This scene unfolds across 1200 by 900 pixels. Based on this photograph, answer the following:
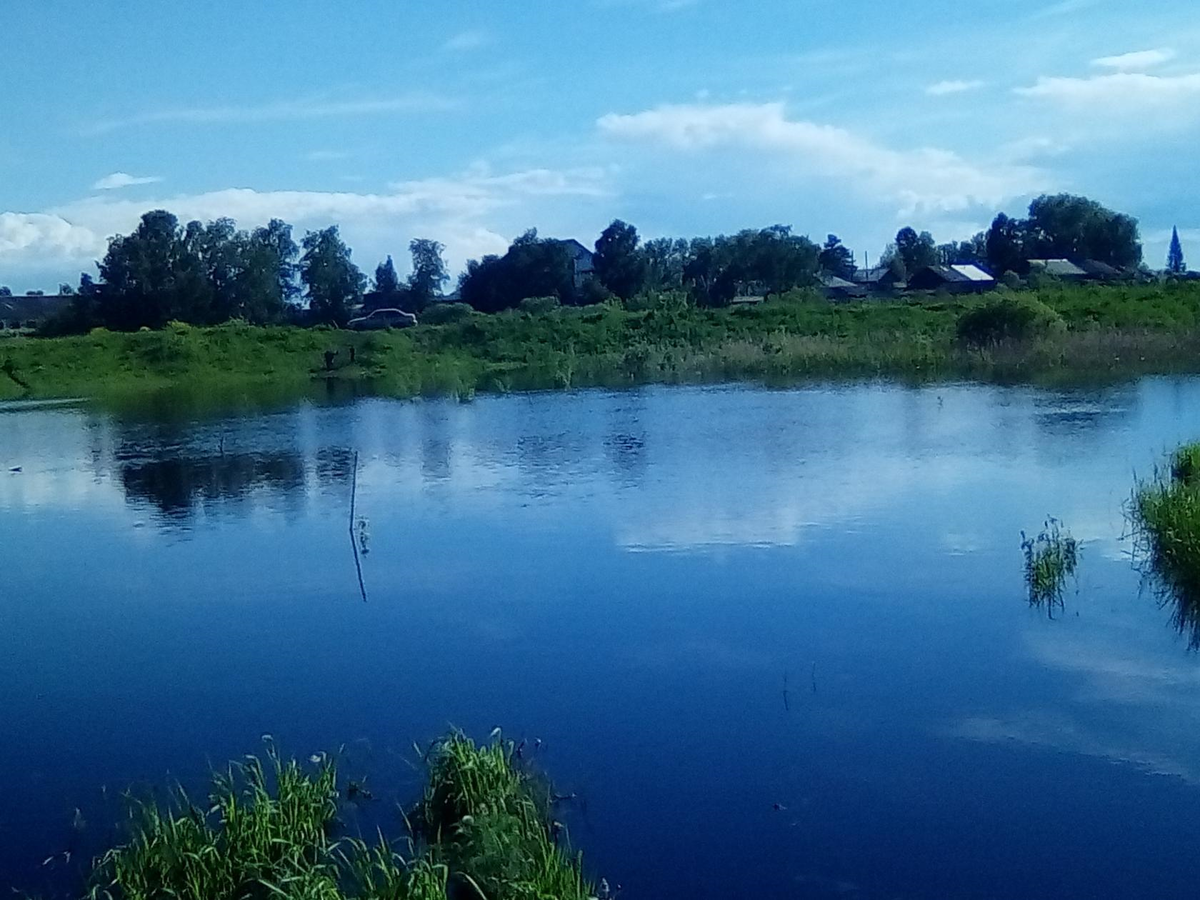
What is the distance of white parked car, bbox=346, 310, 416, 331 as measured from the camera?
247 feet

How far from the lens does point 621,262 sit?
3076 inches

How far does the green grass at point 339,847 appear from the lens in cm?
655

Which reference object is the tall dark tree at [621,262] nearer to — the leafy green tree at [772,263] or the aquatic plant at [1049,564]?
the leafy green tree at [772,263]

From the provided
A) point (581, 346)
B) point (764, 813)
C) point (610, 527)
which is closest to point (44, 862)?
point (764, 813)

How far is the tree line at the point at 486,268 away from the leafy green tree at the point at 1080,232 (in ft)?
0.22

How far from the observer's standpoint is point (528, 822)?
753 cm

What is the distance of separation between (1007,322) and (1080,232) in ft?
177

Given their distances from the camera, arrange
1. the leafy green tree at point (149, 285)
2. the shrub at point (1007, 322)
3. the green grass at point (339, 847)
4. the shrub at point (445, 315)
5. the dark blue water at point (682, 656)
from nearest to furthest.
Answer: the green grass at point (339, 847), the dark blue water at point (682, 656), the shrub at point (1007, 322), the shrub at point (445, 315), the leafy green tree at point (149, 285)

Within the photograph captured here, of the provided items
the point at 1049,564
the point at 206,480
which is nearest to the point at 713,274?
the point at 206,480

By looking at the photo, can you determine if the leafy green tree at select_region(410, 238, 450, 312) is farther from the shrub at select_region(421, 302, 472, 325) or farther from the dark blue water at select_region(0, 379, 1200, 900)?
the dark blue water at select_region(0, 379, 1200, 900)

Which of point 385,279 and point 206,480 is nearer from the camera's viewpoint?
point 206,480

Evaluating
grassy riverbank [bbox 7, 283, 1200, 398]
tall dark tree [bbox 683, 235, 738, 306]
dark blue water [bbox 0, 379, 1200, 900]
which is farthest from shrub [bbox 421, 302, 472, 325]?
dark blue water [bbox 0, 379, 1200, 900]

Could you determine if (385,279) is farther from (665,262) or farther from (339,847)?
(339,847)

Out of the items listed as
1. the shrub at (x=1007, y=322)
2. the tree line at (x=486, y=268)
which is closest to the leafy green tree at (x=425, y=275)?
the tree line at (x=486, y=268)
